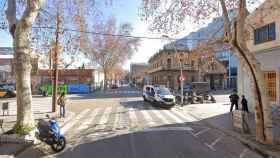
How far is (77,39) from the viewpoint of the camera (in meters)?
19.1

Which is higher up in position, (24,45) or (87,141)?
(24,45)

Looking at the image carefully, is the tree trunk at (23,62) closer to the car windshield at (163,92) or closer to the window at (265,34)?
the window at (265,34)

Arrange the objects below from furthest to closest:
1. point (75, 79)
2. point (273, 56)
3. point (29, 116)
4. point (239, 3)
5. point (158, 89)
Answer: point (75, 79)
point (158, 89)
point (273, 56)
point (29, 116)
point (239, 3)

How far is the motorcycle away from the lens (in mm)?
9516

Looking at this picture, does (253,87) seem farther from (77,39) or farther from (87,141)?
(77,39)

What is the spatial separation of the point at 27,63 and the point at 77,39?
26.8 feet

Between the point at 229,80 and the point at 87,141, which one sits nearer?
the point at 87,141

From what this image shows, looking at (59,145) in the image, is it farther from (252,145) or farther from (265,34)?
(265,34)

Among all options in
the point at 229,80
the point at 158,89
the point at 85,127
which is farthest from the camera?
the point at 229,80

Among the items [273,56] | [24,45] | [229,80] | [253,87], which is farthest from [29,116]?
[229,80]

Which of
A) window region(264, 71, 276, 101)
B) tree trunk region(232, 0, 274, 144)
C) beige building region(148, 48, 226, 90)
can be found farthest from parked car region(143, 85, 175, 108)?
beige building region(148, 48, 226, 90)

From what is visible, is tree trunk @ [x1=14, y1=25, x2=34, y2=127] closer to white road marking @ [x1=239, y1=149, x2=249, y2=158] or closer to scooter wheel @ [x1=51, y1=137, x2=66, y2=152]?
scooter wheel @ [x1=51, y1=137, x2=66, y2=152]

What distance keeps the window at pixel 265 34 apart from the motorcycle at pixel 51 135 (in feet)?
43.3

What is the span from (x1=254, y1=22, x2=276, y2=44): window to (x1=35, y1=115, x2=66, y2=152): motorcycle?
43.3 feet
